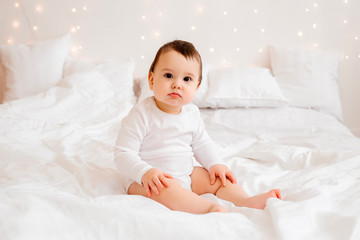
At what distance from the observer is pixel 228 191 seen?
3.21ft

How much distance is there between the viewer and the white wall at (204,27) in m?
2.46

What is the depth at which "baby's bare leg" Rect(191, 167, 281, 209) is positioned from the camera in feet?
2.80

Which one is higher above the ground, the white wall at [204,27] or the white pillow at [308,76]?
the white wall at [204,27]

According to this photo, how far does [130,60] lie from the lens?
2471 mm

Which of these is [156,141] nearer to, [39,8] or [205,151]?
[205,151]

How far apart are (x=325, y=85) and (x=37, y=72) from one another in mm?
1897

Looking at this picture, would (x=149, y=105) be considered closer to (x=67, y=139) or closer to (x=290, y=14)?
(x=67, y=139)

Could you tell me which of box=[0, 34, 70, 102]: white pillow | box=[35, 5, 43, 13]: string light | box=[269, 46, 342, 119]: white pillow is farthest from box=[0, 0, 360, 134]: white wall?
box=[0, 34, 70, 102]: white pillow

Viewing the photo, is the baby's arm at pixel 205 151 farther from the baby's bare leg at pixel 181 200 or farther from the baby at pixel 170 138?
the baby's bare leg at pixel 181 200

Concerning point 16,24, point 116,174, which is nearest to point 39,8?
point 16,24

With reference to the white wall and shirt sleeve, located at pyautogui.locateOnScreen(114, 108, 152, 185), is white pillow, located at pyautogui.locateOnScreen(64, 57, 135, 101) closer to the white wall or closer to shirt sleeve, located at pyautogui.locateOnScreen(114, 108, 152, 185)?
the white wall

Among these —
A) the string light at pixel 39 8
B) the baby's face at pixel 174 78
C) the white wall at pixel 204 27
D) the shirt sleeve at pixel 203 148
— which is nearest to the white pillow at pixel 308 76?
the white wall at pixel 204 27

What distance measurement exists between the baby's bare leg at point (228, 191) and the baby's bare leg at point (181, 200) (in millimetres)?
114

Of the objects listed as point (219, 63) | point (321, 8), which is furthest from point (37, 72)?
point (321, 8)
